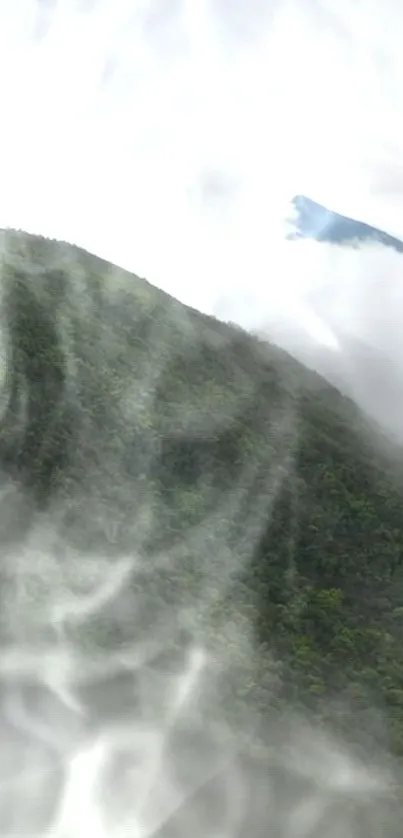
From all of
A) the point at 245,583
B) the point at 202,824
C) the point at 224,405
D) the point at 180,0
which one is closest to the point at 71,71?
the point at 180,0

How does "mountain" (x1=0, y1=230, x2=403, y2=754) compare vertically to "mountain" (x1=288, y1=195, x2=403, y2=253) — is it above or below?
below

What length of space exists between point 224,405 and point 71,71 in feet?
1.11

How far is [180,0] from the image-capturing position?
2.30ft

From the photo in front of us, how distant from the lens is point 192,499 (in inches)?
18.4

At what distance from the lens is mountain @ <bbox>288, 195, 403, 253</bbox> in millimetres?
629

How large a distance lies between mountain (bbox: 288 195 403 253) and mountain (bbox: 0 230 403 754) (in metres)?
0.11

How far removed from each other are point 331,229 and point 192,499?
0.88 ft

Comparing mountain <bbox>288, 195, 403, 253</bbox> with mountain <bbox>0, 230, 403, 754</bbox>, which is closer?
mountain <bbox>0, 230, 403, 754</bbox>

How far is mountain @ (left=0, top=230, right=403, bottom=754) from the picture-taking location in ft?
1.34

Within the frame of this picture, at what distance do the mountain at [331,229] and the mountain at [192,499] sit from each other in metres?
0.11

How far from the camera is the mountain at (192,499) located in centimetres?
41

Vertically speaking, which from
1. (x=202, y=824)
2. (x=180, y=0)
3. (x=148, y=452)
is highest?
(x=180, y=0)

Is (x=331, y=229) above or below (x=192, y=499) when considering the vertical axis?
above

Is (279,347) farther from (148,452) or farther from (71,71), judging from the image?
(71,71)
